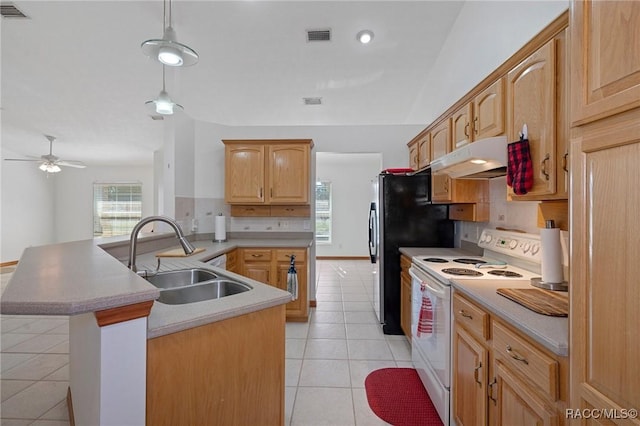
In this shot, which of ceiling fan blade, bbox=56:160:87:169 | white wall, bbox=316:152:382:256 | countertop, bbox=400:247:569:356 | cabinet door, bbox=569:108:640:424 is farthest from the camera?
white wall, bbox=316:152:382:256

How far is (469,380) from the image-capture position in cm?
144

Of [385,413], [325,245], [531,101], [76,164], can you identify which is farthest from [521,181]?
[76,164]

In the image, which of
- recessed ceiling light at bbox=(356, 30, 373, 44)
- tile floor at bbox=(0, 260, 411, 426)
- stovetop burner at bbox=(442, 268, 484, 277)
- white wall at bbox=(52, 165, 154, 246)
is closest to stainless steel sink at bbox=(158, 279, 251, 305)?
tile floor at bbox=(0, 260, 411, 426)

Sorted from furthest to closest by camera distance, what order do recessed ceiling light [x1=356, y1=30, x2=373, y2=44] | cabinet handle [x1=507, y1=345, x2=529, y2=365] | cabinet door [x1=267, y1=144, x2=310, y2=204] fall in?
1. cabinet door [x1=267, y1=144, x2=310, y2=204]
2. recessed ceiling light [x1=356, y1=30, x2=373, y2=44]
3. cabinet handle [x1=507, y1=345, x2=529, y2=365]

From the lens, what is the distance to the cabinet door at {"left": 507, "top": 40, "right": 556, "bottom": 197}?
51.0 inches

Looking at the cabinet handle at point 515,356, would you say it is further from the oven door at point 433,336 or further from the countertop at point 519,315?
the oven door at point 433,336

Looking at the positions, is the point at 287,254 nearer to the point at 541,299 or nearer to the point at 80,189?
the point at 541,299

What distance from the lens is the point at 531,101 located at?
1424 millimetres

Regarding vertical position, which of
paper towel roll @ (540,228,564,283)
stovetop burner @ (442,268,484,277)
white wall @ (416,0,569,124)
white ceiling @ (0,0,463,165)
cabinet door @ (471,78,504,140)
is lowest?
stovetop burner @ (442,268,484,277)

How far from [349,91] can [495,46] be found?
2082mm

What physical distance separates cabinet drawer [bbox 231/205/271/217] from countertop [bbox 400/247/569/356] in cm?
272

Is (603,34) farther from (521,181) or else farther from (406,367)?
(406,367)

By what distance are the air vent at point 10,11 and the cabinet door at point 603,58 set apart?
4.16m

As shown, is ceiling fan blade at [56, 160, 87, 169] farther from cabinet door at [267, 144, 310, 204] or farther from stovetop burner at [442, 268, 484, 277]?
stovetop burner at [442, 268, 484, 277]
